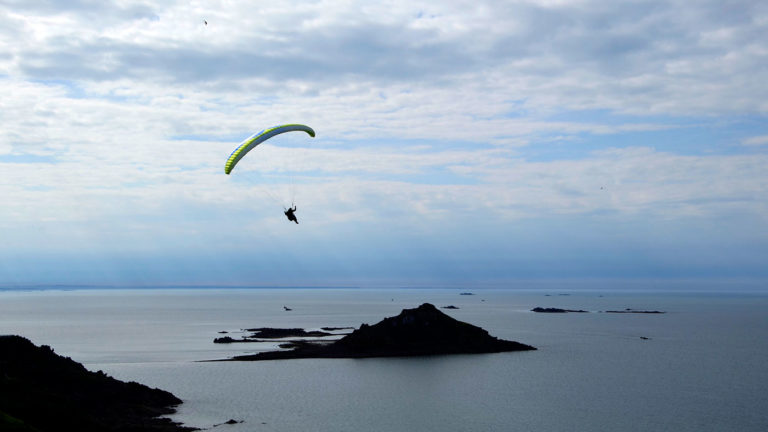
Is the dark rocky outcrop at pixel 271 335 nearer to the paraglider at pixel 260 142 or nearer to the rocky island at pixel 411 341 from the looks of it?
the rocky island at pixel 411 341

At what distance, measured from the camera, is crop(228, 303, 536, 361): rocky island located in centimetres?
9850

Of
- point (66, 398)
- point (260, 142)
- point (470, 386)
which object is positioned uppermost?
point (260, 142)

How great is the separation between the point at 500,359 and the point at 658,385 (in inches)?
984

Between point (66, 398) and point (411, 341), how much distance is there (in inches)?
2376

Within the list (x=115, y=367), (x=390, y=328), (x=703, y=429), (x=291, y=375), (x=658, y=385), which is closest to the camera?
(x=703, y=429)

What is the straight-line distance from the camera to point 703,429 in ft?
175


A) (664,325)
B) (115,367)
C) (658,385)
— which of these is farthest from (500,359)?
(664,325)

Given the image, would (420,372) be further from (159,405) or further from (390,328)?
(159,405)

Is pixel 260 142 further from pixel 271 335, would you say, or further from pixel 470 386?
pixel 271 335

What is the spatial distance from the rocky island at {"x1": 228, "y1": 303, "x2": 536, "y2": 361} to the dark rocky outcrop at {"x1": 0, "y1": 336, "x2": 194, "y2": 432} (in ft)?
139

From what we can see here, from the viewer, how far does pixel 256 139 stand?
Answer: 5772 cm

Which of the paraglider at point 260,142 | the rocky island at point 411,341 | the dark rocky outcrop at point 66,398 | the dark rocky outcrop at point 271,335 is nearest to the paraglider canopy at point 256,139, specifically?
the paraglider at point 260,142

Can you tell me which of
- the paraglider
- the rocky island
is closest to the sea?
the rocky island

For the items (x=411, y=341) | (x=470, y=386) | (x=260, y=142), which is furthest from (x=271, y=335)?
(x=260, y=142)
